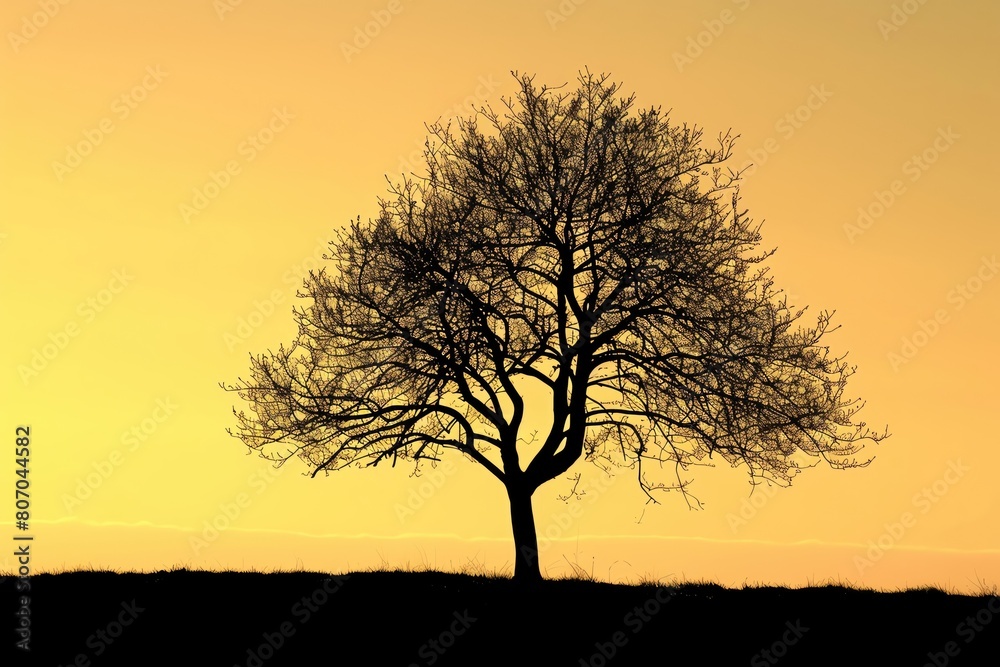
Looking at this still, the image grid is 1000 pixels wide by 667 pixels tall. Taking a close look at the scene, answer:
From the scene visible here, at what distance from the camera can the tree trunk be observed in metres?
27.5

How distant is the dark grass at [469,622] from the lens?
20891 millimetres

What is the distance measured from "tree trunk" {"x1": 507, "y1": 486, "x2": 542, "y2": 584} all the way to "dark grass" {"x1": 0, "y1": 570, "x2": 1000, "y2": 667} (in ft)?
4.22

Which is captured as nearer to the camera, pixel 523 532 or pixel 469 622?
pixel 469 622

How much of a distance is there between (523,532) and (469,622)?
565 cm

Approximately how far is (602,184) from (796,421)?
7127 millimetres

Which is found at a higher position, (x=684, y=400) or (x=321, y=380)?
(x=684, y=400)

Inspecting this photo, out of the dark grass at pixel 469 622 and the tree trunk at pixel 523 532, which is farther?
the tree trunk at pixel 523 532

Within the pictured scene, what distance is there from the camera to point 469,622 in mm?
22281

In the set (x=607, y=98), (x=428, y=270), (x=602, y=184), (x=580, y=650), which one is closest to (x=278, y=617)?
(x=580, y=650)

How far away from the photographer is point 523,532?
27.8 metres

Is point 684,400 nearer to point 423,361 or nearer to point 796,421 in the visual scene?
point 796,421

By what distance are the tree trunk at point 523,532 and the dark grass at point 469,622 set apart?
1.29 metres

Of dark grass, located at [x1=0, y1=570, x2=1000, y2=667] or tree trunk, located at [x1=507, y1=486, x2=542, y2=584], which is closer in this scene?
dark grass, located at [x1=0, y1=570, x2=1000, y2=667]

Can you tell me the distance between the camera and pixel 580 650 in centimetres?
2100
